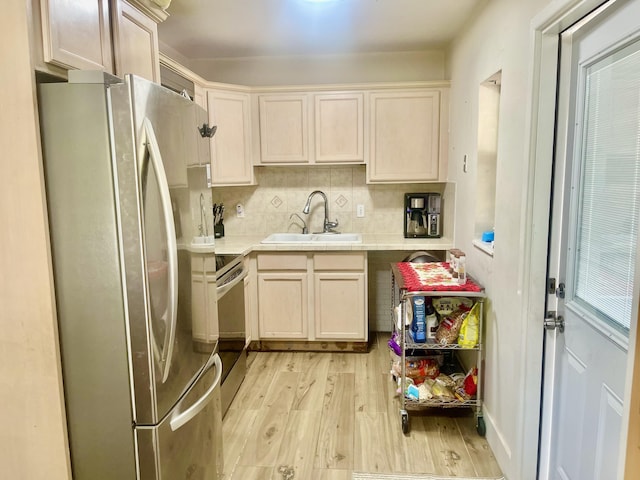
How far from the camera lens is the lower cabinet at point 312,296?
3.33 meters

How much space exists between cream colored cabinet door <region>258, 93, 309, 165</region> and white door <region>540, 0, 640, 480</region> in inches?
84.8

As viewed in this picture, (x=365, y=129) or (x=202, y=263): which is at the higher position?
(x=365, y=129)

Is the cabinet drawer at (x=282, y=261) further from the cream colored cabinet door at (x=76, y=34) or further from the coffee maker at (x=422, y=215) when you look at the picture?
the cream colored cabinet door at (x=76, y=34)

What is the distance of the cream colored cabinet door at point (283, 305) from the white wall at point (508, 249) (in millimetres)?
1348

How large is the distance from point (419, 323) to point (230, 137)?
2087mm

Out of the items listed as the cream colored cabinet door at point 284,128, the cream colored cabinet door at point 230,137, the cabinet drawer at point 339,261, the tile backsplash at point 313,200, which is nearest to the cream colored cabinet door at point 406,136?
the tile backsplash at point 313,200

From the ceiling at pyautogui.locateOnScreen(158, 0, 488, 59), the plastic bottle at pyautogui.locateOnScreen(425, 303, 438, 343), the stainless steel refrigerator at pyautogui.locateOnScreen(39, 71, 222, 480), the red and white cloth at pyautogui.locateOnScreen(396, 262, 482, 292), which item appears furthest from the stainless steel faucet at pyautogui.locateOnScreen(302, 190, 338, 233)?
the stainless steel refrigerator at pyautogui.locateOnScreen(39, 71, 222, 480)

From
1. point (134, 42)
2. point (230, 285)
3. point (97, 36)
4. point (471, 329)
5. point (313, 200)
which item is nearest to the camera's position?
point (97, 36)

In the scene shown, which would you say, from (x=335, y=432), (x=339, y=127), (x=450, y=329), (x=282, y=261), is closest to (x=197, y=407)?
(x=335, y=432)

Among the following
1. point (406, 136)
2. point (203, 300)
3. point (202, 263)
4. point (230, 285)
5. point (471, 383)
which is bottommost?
point (471, 383)

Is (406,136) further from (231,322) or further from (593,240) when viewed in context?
(593,240)

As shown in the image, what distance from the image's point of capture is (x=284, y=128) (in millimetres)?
3486

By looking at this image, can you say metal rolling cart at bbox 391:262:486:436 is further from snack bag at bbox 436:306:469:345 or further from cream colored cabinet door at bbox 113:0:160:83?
cream colored cabinet door at bbox 113:0:160:83

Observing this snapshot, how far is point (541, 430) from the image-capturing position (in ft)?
5.93
